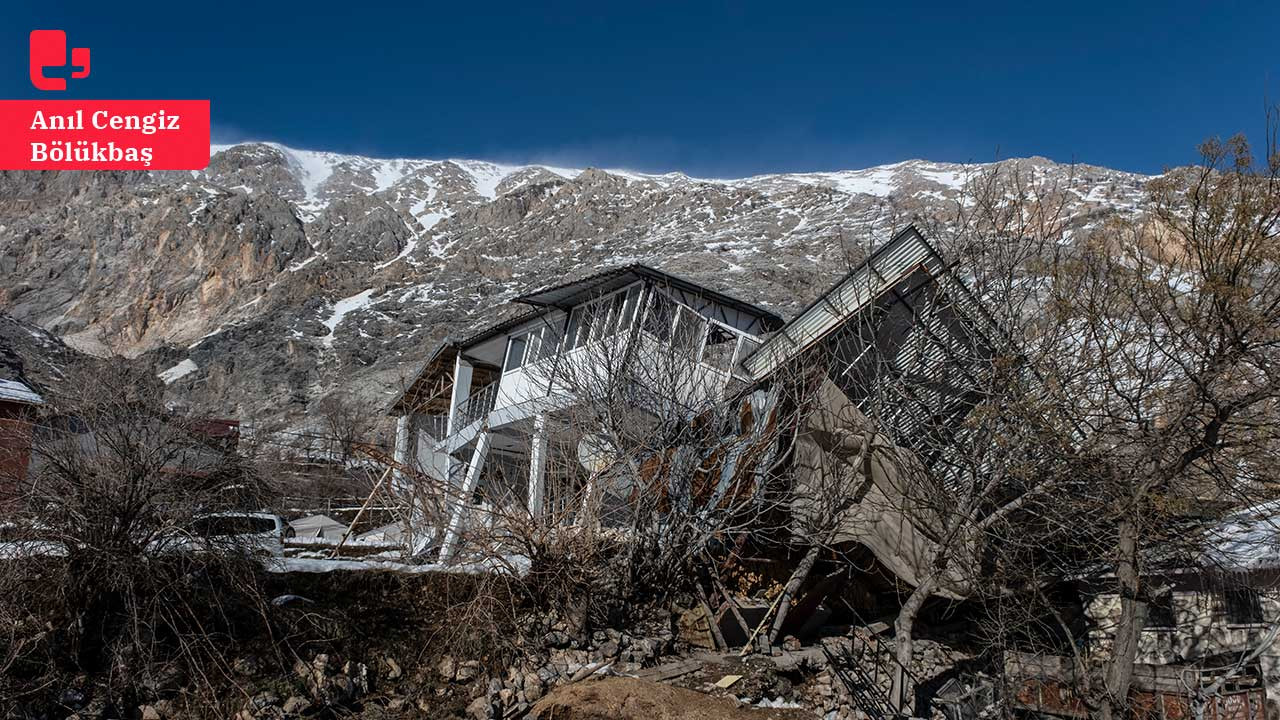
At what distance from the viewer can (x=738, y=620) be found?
1063 centimetres

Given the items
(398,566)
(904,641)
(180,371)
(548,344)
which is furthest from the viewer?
(180,371)

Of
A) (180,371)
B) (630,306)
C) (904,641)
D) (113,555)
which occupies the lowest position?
(904,641)

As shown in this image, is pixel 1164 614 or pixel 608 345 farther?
pixel 608 345

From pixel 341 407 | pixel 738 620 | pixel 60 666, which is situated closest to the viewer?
pixel 60 666

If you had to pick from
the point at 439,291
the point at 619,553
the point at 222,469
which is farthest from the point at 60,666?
the point at 439,291

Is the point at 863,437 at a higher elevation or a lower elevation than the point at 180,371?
lower

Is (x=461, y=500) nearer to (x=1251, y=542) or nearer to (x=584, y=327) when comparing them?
(x=584, y=327)

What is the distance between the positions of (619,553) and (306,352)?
61.6m

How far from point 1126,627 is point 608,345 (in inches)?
333

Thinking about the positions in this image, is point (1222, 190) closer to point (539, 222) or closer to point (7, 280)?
point (539, 222)

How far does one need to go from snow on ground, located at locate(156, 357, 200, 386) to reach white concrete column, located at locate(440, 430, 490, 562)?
2212 inches

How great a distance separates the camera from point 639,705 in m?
8.50

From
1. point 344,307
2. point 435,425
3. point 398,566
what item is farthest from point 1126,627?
point 344,307

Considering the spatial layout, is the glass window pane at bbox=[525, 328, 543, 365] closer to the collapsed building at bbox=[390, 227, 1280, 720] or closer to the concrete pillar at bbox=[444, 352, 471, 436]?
the collapsed building at bbox=[390, 227, 1280, 720]
